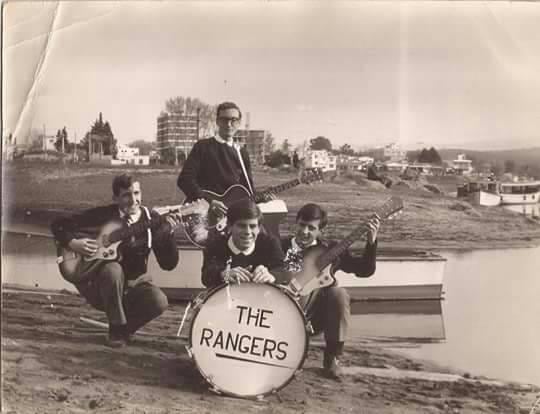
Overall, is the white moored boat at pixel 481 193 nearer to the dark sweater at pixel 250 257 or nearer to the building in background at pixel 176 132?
the dark sweater at pixel 250 257

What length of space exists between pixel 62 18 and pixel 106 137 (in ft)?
1.30

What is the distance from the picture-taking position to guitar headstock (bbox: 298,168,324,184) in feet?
6.23

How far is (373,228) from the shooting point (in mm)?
1897

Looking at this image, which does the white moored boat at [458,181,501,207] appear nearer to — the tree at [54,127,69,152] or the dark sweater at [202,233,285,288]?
the dark sweater at [202,233,285,288]

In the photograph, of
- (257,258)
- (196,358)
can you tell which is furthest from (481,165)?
(196,358)

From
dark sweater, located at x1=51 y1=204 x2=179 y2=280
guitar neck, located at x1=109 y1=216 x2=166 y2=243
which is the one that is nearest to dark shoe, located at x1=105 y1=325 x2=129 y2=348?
dark sweater, located at x1=51 y1=204 x2=179 y2=280

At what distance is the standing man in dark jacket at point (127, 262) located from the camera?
1.93 metres

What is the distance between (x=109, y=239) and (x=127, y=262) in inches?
3.6

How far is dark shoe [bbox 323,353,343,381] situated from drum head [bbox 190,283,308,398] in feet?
0.26

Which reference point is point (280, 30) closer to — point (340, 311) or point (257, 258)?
point (257, 258)

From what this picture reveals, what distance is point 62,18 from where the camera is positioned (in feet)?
6.41

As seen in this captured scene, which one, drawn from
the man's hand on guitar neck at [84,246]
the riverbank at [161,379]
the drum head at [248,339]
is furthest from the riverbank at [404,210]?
the riverbank at [161,379]

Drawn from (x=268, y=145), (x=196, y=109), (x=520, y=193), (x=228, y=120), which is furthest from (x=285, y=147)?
(x=520, y=193)

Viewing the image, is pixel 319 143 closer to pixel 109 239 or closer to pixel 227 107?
pixel 227 107
